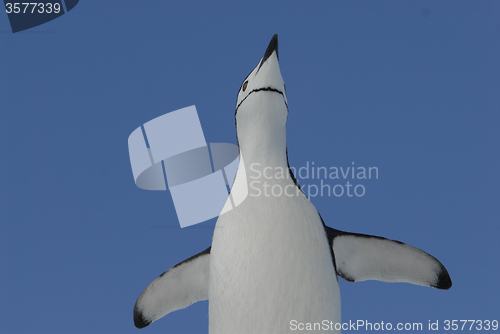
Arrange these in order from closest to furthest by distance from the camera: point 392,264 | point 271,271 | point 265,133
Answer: point 271,271 → point 265,133 → point 392,264

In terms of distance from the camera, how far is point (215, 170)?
1665 mm

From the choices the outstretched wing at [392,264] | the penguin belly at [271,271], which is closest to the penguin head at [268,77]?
the penguin belly at [271,271]

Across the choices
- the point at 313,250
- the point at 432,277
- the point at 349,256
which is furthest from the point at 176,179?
the point at 432,277

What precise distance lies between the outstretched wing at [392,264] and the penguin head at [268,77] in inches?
25.6

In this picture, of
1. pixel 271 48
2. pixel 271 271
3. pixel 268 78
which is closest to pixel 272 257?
pixel 271 271

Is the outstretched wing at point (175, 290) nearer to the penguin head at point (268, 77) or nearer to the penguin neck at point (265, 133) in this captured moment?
the penguin neck at point (265, 133)

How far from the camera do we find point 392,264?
1.66m

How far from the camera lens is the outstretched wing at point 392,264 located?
5.41 feet

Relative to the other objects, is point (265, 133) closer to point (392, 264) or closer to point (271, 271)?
point (271, 271)

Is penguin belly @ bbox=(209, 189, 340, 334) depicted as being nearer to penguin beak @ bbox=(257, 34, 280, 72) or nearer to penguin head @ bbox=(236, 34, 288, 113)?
penguin head @ bbox=(236, 34, 288, 113)

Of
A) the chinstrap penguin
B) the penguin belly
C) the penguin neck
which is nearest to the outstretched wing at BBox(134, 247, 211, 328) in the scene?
the chinstrap penguin

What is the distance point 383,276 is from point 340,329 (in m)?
0.40

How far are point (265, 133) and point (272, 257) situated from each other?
470 millimetres

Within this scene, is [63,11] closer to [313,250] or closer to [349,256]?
[313,250]
